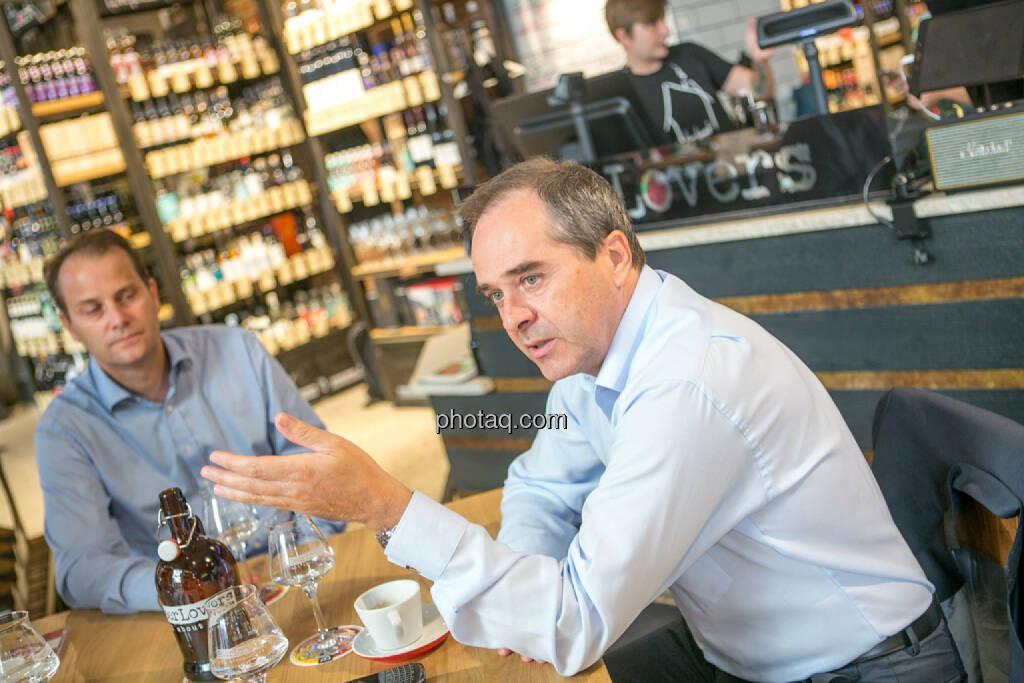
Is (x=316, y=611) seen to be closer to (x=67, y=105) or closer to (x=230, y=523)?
(x=230, y=523)

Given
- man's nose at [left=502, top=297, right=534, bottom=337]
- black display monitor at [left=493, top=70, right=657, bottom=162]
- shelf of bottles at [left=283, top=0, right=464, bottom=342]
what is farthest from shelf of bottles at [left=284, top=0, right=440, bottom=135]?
man's nose at [left=502, top=297, right=534, bottom=337]

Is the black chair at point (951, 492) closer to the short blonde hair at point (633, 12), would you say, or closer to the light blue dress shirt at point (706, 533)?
the light blue dress shirt at point (706, 533)

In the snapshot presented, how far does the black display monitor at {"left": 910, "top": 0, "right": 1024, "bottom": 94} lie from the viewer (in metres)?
2.30

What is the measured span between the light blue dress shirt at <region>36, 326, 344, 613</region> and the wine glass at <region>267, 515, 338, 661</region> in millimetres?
482

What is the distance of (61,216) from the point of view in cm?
515

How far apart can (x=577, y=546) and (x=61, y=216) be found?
4765mm

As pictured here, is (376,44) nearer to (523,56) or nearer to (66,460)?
(523,56)

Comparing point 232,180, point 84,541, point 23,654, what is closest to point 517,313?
point 23,654

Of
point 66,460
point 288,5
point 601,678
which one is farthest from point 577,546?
point 288,5

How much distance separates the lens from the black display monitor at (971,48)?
2303 mm

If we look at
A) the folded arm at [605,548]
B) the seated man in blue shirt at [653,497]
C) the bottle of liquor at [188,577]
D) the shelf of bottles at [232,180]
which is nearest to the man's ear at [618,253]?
the seated man in blue shirt at [653,497]

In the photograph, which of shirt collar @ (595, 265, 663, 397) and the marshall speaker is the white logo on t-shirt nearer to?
the marshall speaker

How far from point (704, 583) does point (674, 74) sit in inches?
118

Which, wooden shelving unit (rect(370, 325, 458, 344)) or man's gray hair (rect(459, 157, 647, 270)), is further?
wooden shelving unit (rect(370, 325, 458, 344))
